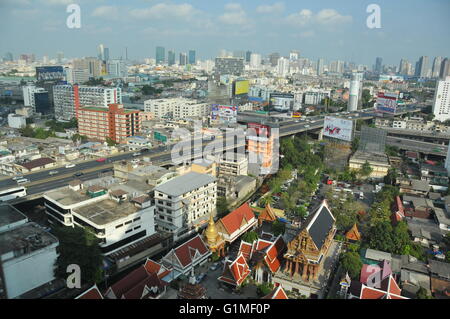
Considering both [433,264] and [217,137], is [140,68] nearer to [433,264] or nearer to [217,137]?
[217,137]

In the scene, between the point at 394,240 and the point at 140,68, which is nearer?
the point at 394,240

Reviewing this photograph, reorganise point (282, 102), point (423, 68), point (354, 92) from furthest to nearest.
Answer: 1. point (423, 68)
2. point (282, 102)
3. point (354, 92)

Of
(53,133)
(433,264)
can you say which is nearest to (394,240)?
(433,264)

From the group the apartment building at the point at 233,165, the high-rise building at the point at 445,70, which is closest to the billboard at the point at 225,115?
the apartment building at the point at 233,165

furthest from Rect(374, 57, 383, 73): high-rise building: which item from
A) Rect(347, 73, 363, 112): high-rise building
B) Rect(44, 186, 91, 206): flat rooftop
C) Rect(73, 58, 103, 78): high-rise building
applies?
Rect(73, 58, 103, 78): high-rise building

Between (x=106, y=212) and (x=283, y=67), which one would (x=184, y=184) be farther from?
(x=283, y=67)

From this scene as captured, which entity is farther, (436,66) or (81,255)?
(436,66)

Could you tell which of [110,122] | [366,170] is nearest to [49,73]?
[110,122]
